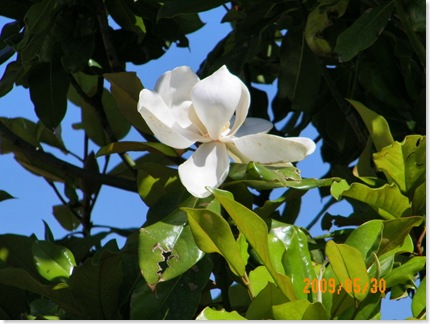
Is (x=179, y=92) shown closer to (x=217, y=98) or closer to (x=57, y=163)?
(x=217, y=98)

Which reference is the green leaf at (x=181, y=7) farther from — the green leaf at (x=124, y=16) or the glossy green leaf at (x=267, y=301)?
the glossy green leaf at (x=267, y=301)

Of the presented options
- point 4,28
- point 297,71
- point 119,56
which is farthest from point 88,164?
point 297,71

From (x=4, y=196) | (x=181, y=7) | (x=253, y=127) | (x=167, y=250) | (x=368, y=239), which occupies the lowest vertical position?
(x=368, y=239)

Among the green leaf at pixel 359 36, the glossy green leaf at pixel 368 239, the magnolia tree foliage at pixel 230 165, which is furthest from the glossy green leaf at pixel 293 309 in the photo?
the green leaf at pixel 359 36

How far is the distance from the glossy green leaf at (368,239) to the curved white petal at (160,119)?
10.4 inches

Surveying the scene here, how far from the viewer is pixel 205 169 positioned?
117cm

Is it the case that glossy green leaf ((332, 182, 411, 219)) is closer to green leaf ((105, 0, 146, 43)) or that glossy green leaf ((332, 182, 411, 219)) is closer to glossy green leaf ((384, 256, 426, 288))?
glossy green leaf ((384, 256, 426, 288))

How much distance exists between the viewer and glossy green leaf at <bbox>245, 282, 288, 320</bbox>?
1.05 m

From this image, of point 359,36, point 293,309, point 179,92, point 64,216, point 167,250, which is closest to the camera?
point 293,309

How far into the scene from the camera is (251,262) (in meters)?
1.17

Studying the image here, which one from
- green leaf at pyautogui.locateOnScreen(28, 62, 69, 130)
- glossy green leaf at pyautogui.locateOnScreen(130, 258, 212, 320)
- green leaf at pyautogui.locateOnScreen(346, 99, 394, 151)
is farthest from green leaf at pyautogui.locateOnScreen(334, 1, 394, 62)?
green leaf at pyautogui.locateOnScreen(28, 62, 69, 130)

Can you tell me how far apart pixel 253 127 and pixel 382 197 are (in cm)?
23

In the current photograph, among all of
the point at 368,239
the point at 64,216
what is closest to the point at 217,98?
the point at 368,239

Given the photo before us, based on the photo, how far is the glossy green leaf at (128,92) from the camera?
1.29 metres
